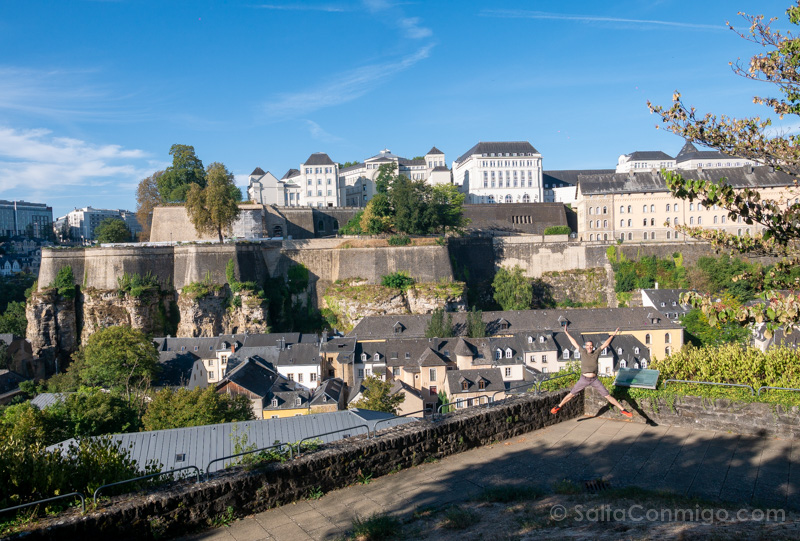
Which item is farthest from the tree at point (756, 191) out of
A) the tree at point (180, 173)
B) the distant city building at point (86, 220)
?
the distant city building at point (86, 220)

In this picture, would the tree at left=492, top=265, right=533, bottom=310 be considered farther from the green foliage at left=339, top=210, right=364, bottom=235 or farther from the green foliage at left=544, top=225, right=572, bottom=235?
the green foliage at left=339, top=210, right=364, bottom=235

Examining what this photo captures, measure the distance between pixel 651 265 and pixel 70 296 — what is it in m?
39.8

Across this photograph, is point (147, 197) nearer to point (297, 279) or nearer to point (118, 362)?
point (297, 279)

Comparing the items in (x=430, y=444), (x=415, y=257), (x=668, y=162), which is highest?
(x=668, y=162)

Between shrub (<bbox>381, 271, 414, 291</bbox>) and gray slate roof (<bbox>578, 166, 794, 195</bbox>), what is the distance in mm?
20537

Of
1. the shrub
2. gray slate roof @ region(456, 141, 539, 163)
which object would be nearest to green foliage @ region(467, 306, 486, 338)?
the shrub

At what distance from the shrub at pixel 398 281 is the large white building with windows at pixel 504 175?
29.5 m

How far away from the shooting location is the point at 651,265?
41.9 metres

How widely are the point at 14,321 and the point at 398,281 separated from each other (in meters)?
31.5

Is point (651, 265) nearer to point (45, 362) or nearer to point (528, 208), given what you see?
point (528, 208)

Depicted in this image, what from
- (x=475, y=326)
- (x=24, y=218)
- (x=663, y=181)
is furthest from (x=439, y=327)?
(x=24, y=218)

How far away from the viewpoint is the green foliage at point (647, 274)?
41000mm

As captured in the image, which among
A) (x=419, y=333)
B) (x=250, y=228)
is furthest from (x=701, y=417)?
(x=250, y=228)

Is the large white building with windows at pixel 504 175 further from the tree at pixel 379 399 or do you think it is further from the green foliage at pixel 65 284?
the tree at pixel 379 399
